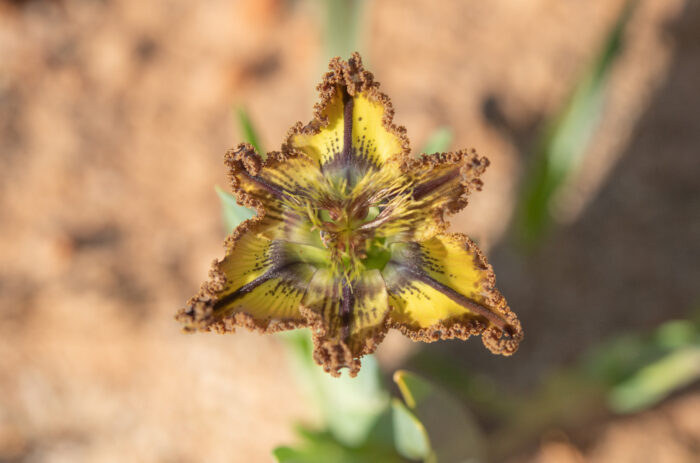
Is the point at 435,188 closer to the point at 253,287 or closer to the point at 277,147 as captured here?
the point at 253,287

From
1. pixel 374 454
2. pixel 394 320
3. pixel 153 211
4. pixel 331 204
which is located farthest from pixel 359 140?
pixel 153 211

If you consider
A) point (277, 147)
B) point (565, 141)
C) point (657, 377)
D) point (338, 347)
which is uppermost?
point (277, 147)

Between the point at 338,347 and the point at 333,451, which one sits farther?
the point at 333,451

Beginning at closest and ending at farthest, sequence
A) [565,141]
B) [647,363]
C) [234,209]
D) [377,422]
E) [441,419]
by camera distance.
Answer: [234,209], [441,419], [377,422], [647,363], [565,141]

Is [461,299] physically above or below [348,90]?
below

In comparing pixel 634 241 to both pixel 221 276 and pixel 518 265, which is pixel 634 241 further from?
pixel 221 276

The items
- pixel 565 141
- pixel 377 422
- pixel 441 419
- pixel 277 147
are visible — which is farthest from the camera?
pixel 277 147

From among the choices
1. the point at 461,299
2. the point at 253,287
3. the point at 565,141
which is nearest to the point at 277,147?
the point at 565,141
